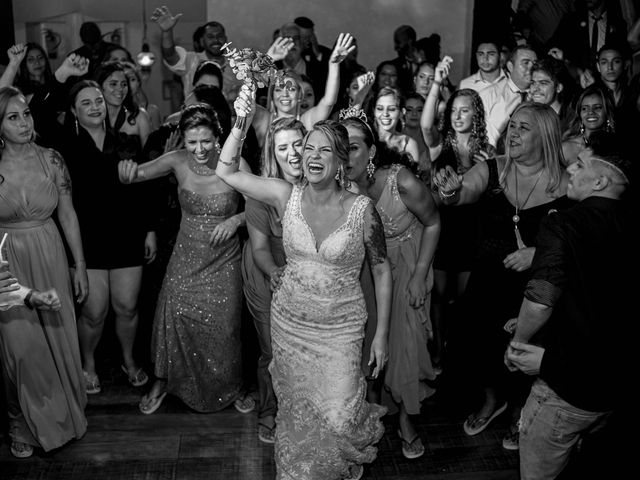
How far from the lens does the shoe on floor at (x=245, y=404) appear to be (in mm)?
4180

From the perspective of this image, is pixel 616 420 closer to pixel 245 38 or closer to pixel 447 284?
pixel 447 284

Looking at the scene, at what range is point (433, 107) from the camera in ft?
16.7

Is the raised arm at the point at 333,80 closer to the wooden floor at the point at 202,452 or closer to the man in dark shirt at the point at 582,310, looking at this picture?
the wooden floor at the point at 202,452

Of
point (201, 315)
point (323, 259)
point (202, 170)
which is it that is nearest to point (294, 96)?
point (202, 170)

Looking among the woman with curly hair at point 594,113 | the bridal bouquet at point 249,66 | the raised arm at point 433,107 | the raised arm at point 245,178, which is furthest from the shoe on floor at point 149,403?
the woman with curly hair at point 594,113

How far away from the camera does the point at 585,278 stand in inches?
105

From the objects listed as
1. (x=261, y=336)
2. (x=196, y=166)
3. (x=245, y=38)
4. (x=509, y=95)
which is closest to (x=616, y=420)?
(x=261, y=336)

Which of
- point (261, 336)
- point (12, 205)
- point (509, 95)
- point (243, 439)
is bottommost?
point (243, 439)

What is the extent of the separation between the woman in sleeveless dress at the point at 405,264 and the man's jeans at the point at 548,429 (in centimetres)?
95

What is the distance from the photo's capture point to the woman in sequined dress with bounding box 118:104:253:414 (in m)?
3.99

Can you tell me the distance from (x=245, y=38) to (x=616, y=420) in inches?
255

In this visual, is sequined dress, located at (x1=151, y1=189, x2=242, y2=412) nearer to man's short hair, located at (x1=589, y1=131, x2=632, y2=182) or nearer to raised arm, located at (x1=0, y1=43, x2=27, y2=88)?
raised arm, located at (x1=0, y1=43, x2=27, y2=88)

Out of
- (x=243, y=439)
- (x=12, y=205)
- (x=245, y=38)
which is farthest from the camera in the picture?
(x=245, y=38)

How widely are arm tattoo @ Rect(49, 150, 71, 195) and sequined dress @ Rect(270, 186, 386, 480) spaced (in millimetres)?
1245
